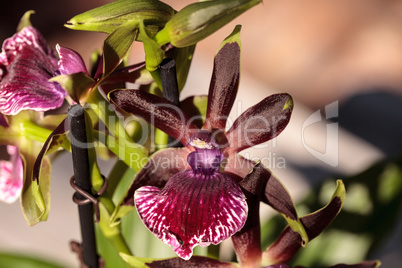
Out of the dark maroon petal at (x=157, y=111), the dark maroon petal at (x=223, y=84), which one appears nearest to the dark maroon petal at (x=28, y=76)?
the dark maroon petal at (x=157, y=111)

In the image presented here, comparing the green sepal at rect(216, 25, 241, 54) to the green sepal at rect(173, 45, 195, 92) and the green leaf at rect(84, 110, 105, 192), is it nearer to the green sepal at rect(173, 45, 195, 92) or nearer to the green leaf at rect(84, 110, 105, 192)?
the green sepal at rect(173, 45, 195, 92)

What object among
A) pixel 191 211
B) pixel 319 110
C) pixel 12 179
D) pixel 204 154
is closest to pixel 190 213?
pixel 191 211

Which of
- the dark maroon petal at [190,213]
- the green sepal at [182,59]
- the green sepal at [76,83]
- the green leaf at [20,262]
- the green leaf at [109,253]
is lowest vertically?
the green leaf at [20,262]

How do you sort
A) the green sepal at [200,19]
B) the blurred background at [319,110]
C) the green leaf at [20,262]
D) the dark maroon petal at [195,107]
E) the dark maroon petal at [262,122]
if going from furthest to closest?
the green leaf at [20,262], the blurred background at [319,110], the dark maroon petal at [195,107], the dark maroon petal at [262,122], the green sepal at [200,19]

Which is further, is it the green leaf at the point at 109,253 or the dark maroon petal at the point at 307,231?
the green leaf at the point at 109,253

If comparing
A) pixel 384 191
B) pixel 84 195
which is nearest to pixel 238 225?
pixel 84 195

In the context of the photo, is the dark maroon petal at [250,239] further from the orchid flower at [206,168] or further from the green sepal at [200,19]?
the green sepal at [200,19]
